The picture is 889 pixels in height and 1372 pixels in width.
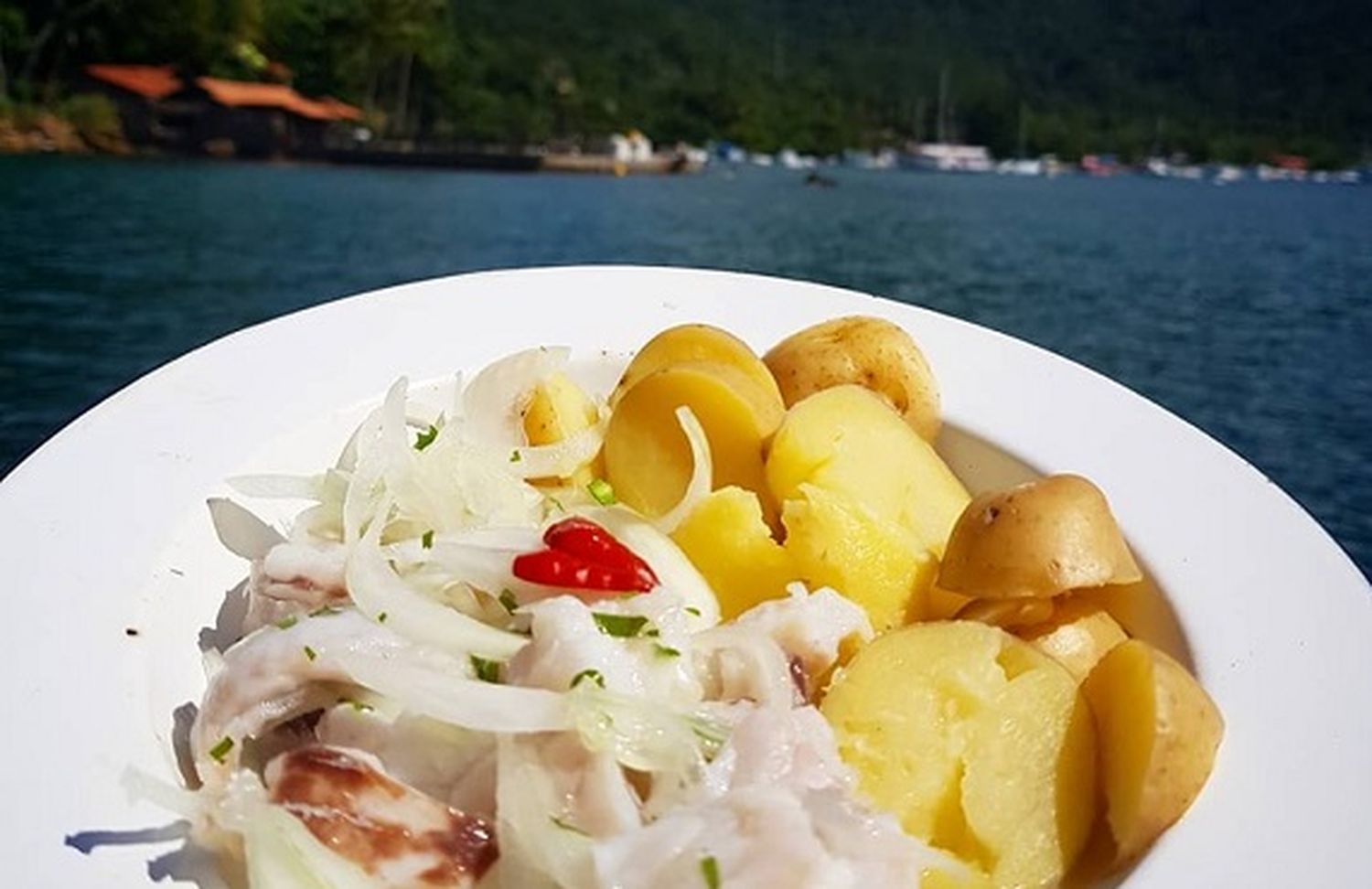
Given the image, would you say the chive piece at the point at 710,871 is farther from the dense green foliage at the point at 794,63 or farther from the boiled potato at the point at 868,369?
the dense green foliage at the point at 794,63

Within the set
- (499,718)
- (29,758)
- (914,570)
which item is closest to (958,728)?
(914,570)

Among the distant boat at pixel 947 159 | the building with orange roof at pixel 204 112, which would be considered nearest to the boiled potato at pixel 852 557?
the building with orange roof at pixel 204 112

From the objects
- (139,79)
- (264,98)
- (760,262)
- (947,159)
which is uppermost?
(139,79)

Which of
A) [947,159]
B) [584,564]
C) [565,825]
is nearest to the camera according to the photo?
[565,825]

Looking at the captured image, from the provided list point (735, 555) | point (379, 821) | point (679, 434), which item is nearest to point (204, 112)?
point (679, 434)

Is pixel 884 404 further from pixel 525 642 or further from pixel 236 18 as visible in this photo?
pixel 236 18

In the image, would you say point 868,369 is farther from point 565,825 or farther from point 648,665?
point 565,825
